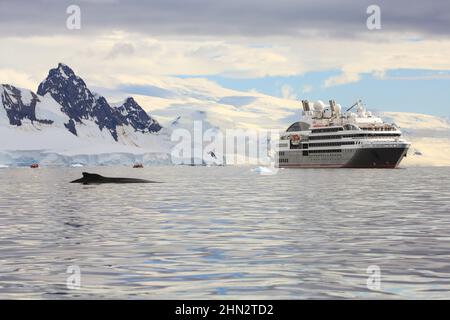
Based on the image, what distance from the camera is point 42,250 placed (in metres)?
34.4

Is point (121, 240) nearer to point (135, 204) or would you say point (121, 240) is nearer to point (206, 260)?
point (206, 260)

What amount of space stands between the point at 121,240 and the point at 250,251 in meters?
7.38

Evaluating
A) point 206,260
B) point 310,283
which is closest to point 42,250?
point 206,260

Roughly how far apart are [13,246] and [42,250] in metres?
2.30

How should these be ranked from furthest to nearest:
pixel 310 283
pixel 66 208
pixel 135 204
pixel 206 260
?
pixel 135 204
pixel 66 208
pixel 206 260
pixel 310 283

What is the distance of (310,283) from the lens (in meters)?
25.4
